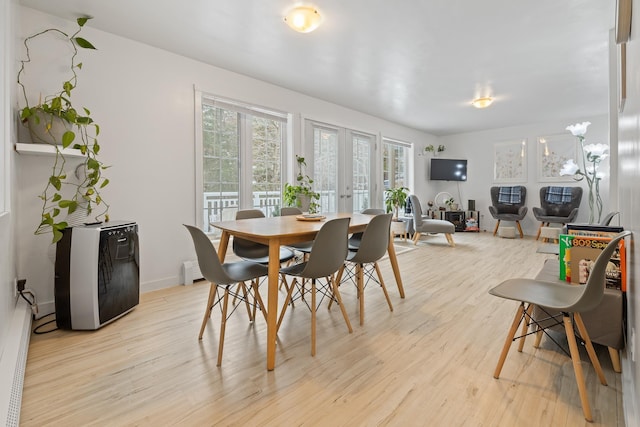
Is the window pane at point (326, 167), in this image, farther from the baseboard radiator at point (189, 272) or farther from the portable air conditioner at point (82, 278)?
the portable air conditioner at point (82, 278)

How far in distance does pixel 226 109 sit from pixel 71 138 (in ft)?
5.94

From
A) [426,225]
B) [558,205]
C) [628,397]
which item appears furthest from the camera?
[558,205]

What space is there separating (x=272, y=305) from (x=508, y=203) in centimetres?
708

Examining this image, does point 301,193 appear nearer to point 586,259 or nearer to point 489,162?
point 586,259

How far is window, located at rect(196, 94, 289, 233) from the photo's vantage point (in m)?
3.66

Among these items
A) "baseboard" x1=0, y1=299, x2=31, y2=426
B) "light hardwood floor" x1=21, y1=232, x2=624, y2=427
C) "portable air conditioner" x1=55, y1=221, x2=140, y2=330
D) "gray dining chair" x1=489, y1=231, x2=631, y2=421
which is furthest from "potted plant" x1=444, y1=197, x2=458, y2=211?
"baseboard" x1=0, y1=299, x2=31, y2=426

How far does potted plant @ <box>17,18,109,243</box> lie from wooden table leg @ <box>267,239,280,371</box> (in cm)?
155

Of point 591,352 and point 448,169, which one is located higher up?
point 448,169

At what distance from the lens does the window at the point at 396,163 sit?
671 centimetres

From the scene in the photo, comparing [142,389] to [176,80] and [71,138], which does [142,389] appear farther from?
[176,80]

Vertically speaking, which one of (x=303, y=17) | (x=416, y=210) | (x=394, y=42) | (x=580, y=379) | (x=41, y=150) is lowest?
(x=580, y=379)

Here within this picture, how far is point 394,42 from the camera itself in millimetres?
3033

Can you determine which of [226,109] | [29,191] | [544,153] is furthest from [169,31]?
[544,153]

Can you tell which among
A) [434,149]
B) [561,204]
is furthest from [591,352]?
[434,149]
